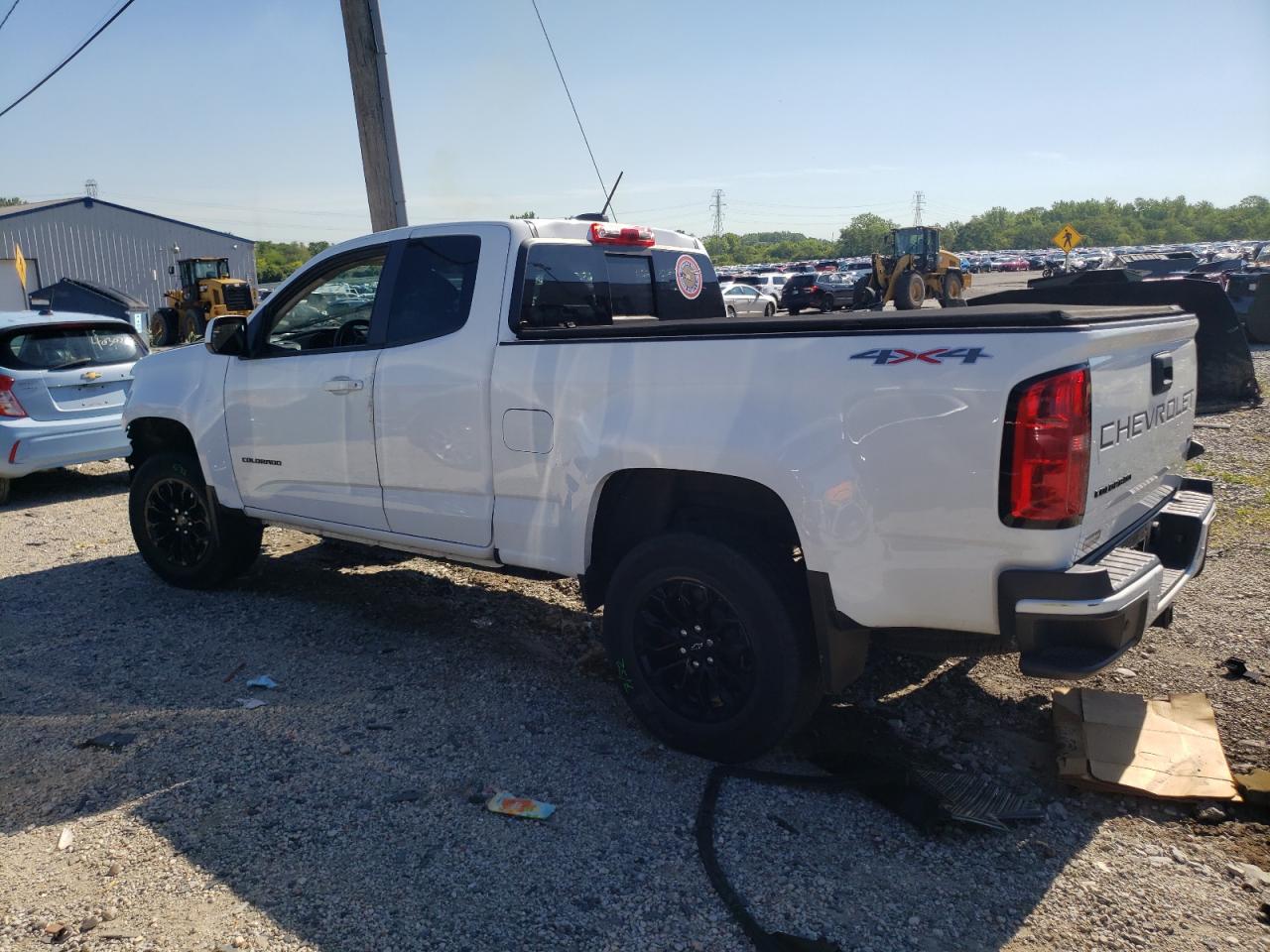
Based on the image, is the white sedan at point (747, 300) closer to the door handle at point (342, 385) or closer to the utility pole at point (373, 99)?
the utility pole at point (373, 99)

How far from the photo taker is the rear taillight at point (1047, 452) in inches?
111

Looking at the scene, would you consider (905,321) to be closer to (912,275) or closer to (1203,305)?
(1203,305)

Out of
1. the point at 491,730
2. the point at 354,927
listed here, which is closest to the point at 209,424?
the point at 491,730

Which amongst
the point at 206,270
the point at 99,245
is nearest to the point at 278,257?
the point at 99,245

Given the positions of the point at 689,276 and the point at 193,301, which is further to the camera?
the point at 193,301

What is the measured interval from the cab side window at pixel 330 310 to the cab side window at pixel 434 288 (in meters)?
0.20

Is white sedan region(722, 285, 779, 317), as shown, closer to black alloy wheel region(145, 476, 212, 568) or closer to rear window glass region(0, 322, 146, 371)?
rear window glass region(0, 322, 146, 371)

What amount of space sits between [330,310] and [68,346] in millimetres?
5367

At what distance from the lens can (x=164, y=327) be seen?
97.5 ft

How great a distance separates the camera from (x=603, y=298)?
488 cm

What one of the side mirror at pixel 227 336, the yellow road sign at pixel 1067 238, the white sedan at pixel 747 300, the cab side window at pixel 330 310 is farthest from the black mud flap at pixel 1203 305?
the yellow road sign at pixel 1067 238

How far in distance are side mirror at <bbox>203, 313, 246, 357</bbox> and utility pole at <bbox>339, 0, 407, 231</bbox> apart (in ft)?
11.7

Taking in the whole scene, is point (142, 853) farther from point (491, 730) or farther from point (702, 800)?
point (702, 800)

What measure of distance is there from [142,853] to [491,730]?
4.54 feet
